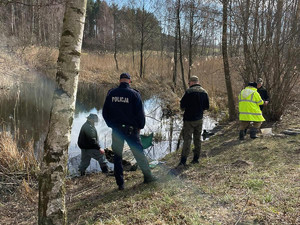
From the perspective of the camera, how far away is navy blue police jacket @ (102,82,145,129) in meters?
4.17

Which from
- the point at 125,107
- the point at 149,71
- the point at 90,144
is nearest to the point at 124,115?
the point at 125,107

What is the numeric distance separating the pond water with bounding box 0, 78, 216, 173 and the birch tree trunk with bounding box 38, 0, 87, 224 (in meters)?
3.39

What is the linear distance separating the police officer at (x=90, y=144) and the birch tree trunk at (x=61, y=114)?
10.7ft

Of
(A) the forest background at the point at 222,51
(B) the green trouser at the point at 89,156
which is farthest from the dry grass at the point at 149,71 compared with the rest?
(B) the green trouser at the point at 89,156

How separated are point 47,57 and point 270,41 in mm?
17919

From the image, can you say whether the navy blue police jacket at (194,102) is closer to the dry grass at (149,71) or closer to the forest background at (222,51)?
the forest background at (222,51)

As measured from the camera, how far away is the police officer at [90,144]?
18.9 ft

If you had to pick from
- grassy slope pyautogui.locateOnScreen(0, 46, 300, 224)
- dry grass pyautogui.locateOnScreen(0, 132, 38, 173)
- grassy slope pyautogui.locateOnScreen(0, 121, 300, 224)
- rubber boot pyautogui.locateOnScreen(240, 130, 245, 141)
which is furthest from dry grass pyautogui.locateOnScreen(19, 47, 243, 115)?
dry grass pyautogui.locateOnScreen(0, 132, 38, 173)

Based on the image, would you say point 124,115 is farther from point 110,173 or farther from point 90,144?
point 110,173

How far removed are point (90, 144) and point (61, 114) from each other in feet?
11.4

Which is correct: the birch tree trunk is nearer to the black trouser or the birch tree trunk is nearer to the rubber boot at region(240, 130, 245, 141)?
the black trouser

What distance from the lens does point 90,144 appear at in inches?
229

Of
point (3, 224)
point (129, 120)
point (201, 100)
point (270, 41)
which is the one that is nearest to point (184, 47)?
point (270, 41)

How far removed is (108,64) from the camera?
966 inches
